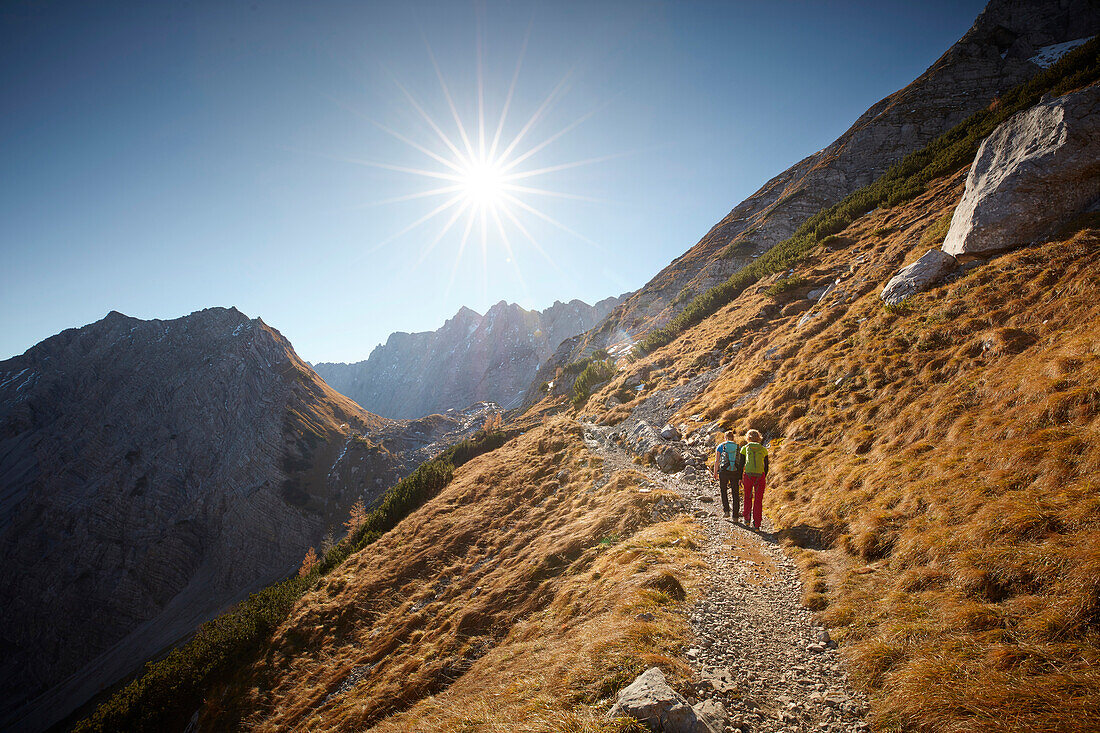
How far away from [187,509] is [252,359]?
218 feet

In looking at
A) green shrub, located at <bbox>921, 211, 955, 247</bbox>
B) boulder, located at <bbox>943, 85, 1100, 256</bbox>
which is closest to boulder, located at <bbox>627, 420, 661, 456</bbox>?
boulder, located at <bbox>943, 85, 1100, 256</bbox>

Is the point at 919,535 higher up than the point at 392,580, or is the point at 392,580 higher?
the point at 919,535

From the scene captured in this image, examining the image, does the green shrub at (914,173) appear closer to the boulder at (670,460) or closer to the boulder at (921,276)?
the boulder at (921,276)

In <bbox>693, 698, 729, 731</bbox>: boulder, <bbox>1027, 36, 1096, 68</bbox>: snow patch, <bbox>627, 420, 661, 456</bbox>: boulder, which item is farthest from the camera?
<bbox>1027, 36, 1096, 68</bbox>: snow patch

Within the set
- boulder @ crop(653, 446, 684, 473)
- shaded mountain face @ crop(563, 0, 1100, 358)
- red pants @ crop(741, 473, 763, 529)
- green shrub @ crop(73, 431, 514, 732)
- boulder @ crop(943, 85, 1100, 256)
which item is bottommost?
green shrub @ crop(73, 431, 514, 732)

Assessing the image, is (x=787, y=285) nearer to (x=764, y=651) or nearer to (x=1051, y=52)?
(x=764, y=651)

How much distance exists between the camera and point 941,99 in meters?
54.8

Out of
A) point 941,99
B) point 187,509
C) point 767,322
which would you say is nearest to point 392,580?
point 767,322

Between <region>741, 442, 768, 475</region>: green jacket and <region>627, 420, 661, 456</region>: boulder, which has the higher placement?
<region>627, 420, 661, 456</region>: boulder

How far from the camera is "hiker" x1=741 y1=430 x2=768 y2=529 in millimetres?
11859

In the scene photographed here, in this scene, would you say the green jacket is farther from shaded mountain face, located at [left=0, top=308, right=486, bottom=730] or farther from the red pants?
shaded mountain face, located at [left=0, top=308, right=486, bottom=730]

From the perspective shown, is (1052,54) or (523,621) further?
(1052,54)

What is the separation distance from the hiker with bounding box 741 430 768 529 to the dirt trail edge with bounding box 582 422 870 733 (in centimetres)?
85

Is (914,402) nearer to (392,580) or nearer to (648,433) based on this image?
(648,433)
